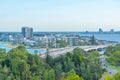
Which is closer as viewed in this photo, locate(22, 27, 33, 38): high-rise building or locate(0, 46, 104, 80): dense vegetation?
locate(0, 46, 104, 80): dense vegetation

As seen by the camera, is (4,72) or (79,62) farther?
(79,62)

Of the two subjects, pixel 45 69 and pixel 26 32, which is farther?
pixel 26 32

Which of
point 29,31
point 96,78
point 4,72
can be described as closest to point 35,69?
point 4,72

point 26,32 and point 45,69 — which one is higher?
point 45,69

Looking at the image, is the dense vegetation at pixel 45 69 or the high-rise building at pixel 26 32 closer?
the dense vegetation at pixel 45 69

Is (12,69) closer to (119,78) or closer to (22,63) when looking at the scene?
(22,63)

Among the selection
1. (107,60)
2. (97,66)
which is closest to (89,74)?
(97,66)

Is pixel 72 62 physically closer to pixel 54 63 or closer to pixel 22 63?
pixel 54 63

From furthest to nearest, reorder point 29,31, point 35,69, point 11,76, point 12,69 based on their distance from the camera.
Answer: point 29,31 → point 35,69 → point 12,69 → point 11,76

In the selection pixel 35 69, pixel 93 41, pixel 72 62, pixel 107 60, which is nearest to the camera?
pixel 35 69
